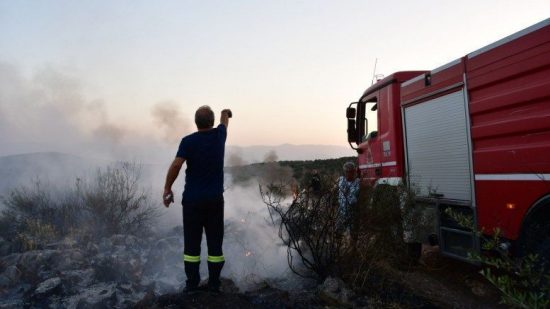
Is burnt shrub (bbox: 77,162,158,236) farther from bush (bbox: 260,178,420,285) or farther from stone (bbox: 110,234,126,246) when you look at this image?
bush (bbox: 260,178,420,285)

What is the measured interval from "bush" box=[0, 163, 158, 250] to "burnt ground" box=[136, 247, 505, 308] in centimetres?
497

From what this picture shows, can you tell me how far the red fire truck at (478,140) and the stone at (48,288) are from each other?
16.8ft

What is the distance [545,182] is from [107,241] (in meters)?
7.41

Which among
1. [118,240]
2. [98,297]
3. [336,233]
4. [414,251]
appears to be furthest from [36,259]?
[414,251]

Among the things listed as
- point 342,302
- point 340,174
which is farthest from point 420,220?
point 342,302

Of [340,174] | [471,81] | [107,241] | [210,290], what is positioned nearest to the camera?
[210,290]

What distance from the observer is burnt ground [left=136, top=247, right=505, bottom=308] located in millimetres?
4270

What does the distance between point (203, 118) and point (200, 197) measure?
2.93 ft

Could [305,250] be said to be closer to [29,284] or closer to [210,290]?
[210,290]

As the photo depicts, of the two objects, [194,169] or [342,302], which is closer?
[342,302]

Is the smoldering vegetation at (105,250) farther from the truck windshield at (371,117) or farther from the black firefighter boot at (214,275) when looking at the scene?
the truck windshield at (371,117)

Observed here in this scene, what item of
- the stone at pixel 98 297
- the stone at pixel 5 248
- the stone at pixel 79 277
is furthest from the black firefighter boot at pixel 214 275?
the stone at pixel 5 248

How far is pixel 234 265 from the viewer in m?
6.92

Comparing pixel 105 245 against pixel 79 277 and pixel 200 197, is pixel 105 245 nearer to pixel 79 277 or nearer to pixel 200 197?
pixel 79 277
